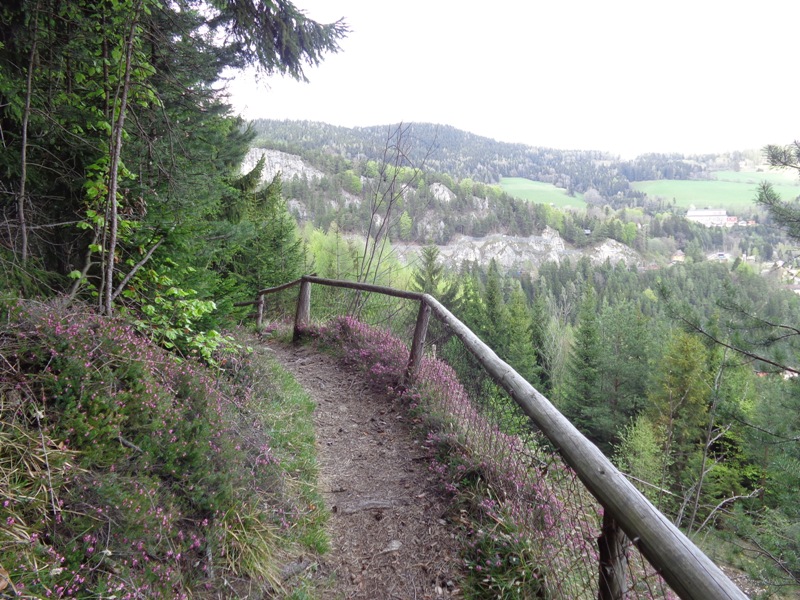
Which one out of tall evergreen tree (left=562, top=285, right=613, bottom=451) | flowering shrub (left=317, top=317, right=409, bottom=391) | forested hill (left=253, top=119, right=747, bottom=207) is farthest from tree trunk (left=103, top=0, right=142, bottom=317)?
forested hill (left=253, top=119, right=747, bottom=207)

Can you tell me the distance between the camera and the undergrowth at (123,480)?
1.62 m

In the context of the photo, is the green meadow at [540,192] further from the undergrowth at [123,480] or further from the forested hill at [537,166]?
the undergrowth at [123,480]

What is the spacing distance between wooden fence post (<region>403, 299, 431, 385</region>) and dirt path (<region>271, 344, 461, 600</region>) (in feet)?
1.40

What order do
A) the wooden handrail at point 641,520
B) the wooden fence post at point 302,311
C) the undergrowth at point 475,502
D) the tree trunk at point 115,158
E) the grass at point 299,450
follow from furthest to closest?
the wooden fence post at point 302,311 → the tree trunk at point 115,158 → the grass at point 299,450 → the undergrowth at point 475,502 → the wooden handrail at point 641,520

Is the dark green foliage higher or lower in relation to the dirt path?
higher

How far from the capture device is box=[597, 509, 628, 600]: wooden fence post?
153cm

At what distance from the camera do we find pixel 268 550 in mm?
2492

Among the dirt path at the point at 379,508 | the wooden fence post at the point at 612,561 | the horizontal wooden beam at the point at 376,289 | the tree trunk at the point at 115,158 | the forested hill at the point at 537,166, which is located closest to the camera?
the wooden fence post at the point at 612,561

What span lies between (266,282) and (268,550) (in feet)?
45.9

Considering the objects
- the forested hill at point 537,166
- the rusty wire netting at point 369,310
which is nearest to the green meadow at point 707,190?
the forested hill at point 537,166

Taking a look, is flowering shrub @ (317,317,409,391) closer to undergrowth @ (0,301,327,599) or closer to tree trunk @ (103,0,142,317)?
undergrowth @ (0,301,327,599)

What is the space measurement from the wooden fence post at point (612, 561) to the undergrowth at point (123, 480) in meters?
1.75

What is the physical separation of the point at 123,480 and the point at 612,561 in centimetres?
219

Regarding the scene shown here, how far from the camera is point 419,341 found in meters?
5.02
